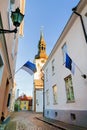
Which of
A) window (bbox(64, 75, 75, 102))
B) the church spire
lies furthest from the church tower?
window (bbox(64, 75, 75, 102))

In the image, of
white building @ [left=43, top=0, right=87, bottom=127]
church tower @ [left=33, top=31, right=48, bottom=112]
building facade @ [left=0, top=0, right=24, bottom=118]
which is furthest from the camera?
church tower @ [left=33, top=31, right=48, bottom=112]

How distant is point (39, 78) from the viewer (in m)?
40.5

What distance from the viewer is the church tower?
116 feet

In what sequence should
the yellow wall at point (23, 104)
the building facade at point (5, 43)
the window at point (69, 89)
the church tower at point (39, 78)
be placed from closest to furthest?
the building facade at point (5, 43), the window at point (69, 89), the church tower at point (39, 78), the yellow wall at point (23, 104)

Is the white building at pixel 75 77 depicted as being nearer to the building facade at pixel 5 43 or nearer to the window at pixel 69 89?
the window at pixel 69 89

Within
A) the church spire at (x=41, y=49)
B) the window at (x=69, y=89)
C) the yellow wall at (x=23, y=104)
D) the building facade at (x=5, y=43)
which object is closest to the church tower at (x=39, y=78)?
the church spire at (x=41, y=49)

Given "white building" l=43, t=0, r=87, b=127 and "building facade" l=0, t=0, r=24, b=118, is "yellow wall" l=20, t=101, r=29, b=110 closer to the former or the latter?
"white building" l=43, t=0, r=87, b=127

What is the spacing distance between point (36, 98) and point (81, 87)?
28449 mm

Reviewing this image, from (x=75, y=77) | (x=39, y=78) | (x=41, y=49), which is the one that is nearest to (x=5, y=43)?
(x=75, y=77)

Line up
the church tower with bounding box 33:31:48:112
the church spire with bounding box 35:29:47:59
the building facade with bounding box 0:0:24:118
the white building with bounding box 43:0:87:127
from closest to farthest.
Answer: the building facade with bounding box 0:0:24:118 → the white building with bounding box 43:0:87:127 → the church tower with bounding box 33:31:48:112 → the church spire with bounding box 35:29:47:59

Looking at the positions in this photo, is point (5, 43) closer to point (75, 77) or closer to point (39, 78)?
point (75, 77)

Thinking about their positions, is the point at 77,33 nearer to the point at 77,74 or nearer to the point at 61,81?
the point at 77,74

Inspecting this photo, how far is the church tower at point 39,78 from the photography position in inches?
1389

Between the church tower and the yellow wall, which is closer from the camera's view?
the church tower
